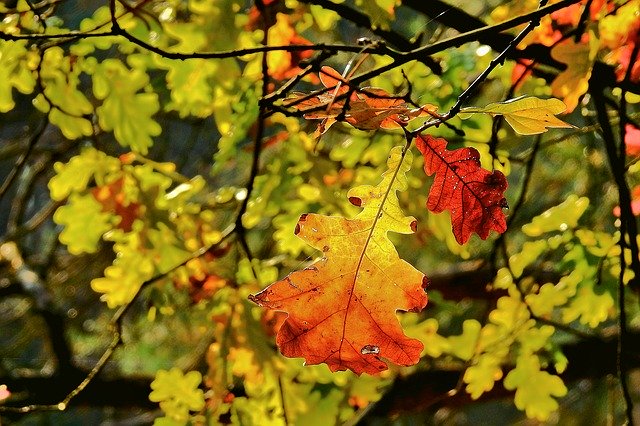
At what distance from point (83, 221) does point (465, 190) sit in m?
1.05

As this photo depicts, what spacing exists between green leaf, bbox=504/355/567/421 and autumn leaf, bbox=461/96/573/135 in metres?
0.95

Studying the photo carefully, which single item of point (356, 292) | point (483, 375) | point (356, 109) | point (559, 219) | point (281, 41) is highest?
point (356, 109)

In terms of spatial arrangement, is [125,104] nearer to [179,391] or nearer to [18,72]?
[18,72]

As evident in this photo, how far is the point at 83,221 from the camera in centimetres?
164

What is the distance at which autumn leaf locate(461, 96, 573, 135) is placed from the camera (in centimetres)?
69

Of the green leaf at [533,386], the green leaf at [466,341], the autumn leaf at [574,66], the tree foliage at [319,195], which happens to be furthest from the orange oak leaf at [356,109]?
the green leaf at [466,341]

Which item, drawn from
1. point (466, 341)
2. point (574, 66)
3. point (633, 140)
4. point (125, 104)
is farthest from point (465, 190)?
point (466, 341)

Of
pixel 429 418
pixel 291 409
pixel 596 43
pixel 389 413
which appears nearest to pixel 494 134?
pixel 596 43

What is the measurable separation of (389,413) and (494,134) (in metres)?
1.34

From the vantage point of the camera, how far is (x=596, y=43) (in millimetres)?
1117

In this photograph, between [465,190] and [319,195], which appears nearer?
[465,190]

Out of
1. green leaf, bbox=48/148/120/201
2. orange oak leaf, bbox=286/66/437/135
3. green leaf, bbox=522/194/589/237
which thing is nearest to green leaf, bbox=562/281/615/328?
green leaf, bbox=522/194/589/237

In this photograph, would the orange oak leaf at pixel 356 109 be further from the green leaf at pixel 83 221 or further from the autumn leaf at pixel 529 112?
the green leaf at pixel 83 221

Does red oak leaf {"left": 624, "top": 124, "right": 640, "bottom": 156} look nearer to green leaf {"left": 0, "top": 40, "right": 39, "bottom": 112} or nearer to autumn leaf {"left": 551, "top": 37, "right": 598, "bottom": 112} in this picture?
autumn leaf {"left": 551, "top": 37, "right": 598, "bottom": 112}
